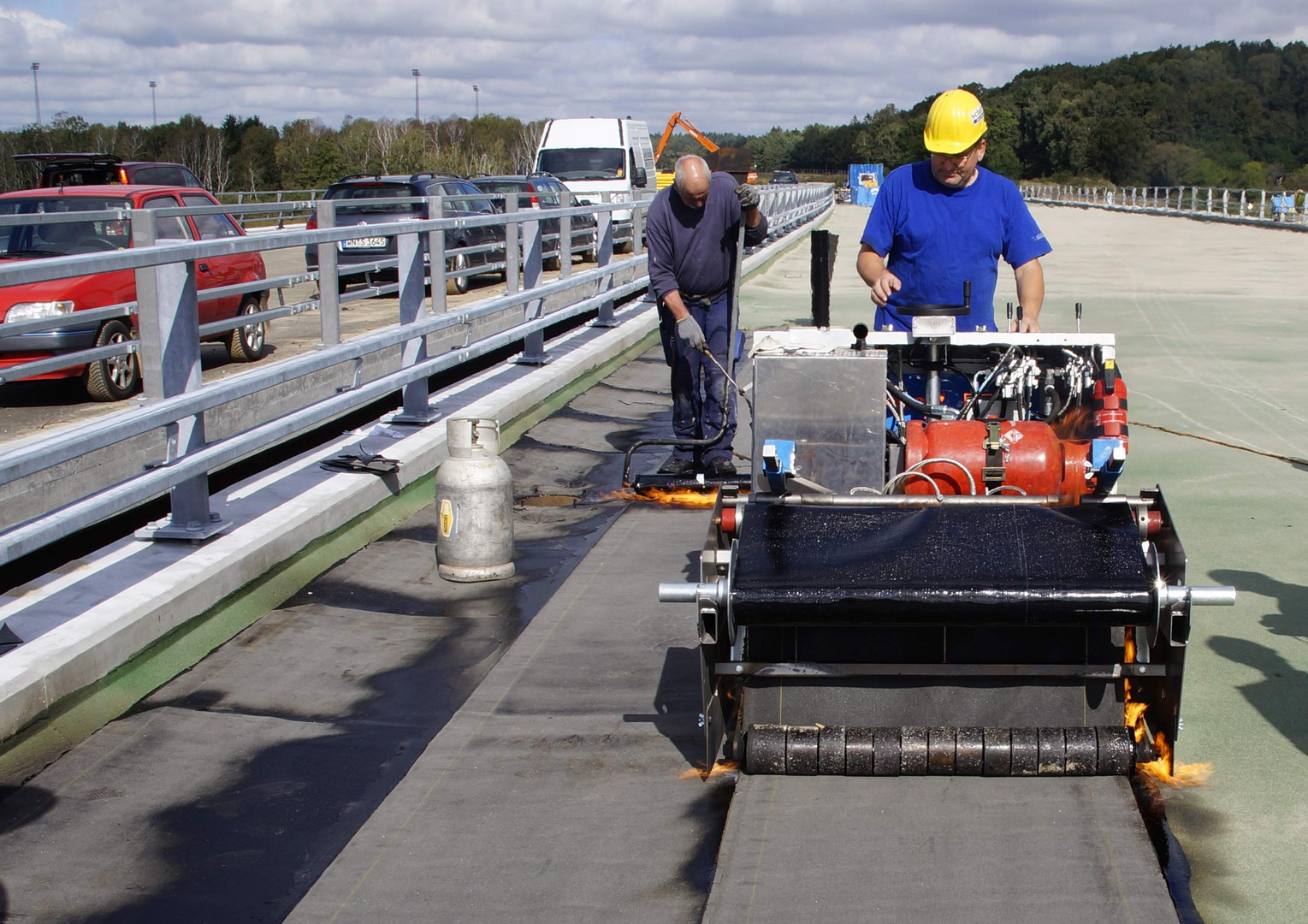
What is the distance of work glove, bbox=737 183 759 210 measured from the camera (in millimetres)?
7401

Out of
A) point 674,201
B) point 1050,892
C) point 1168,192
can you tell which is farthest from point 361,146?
point 1050,892

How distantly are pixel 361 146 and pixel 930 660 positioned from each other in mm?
79377

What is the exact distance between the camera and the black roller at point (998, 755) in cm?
378

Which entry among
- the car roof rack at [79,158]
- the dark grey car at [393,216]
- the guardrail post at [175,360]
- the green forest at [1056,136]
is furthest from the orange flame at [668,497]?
the green forest at [1056,136]

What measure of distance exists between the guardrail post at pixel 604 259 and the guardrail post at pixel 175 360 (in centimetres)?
872

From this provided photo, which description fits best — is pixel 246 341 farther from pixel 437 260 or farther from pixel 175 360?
pixel 175 360

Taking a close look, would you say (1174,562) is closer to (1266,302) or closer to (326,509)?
(326,509)

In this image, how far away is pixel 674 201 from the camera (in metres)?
7.83

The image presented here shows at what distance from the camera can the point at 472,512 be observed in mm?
5984

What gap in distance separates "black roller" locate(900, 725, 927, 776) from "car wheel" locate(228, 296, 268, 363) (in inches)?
467

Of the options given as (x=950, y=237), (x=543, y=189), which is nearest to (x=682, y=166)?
(x=950, y=237)

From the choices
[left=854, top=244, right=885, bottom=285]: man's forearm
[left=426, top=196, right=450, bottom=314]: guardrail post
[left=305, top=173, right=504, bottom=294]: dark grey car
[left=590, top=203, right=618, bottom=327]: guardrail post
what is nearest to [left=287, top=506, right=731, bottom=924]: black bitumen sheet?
[left=854, top=244, right=885, bottom=285]: man's forearm

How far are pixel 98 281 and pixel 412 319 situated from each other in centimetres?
453

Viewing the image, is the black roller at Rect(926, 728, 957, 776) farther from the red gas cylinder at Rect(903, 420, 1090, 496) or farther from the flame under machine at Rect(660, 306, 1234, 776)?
the red gas cylinder at Rect(903, 420, 1090, 496)
